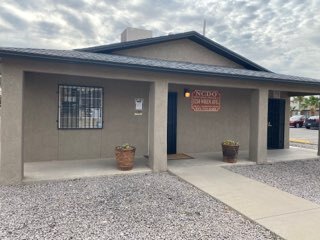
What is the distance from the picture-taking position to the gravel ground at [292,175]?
539 centimetres

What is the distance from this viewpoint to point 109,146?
8055mm

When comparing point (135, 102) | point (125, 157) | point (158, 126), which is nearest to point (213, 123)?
point (135, 102)

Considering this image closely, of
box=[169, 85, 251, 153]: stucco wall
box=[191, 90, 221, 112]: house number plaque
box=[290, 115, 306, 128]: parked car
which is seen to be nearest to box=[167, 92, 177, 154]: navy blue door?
box=[169, 85, 251, 153]: stucco wall

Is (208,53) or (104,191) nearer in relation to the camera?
(104,191)

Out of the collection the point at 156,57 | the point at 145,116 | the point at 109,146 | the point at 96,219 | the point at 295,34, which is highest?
the point at 295,34

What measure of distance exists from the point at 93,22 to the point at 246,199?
479 inches

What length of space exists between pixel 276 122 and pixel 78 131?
852 cm

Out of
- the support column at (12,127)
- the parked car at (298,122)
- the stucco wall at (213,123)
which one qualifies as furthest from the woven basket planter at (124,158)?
the parked car at (298,122)

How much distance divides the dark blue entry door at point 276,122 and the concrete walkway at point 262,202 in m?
5.39

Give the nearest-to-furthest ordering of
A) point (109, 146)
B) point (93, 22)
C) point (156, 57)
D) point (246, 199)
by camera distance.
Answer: point (246, 199) < point (109, 146) < point (156, 57) < point (93, 22)

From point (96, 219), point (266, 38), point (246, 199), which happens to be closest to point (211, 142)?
point (246, 199)

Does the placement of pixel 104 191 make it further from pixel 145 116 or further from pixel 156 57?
pixel 156 57

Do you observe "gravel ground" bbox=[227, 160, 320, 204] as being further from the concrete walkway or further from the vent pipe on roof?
the vent pipe on roof

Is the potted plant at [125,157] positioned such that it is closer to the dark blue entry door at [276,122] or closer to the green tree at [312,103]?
the dark blue entry door at [276,122]
